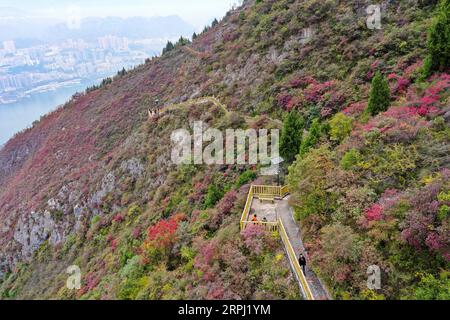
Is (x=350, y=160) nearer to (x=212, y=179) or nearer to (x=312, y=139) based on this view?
(x=312, y=139)

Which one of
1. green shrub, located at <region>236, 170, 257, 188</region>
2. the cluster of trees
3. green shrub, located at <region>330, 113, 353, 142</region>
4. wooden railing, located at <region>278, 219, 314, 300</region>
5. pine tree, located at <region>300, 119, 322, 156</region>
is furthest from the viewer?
green shrub, located at <region>236, 170, 257, 188</region>

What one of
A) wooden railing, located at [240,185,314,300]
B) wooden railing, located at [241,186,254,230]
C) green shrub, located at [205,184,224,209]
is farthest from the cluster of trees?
green shrub, located at [205,184,224,209]

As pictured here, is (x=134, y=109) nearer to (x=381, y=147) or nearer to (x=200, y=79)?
(x=200, y=79)

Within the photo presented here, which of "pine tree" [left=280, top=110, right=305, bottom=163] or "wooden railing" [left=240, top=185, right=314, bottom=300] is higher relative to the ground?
"pine tree" [left=280, top=110, right=305, bottom=163]

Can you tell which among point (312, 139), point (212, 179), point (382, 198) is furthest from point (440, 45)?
point (212, 179)

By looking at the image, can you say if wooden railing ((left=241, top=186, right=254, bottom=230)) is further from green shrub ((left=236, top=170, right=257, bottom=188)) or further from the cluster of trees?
green shrub ((left=236, top=170, right=257, bottom=188))

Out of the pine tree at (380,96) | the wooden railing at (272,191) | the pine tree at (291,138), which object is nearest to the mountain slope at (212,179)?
the pine tree at (380,96)

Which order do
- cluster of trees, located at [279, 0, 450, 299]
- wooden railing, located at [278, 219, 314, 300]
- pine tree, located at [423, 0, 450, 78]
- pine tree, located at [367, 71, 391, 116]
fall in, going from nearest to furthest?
cluster of trees, located at [279, 0, 450, 299], wooden railing, located at [278, 219, 314, 300], pine tree, located at [423, 0, 450, 78], pine tree, located at [367, 71, 391, 116]
